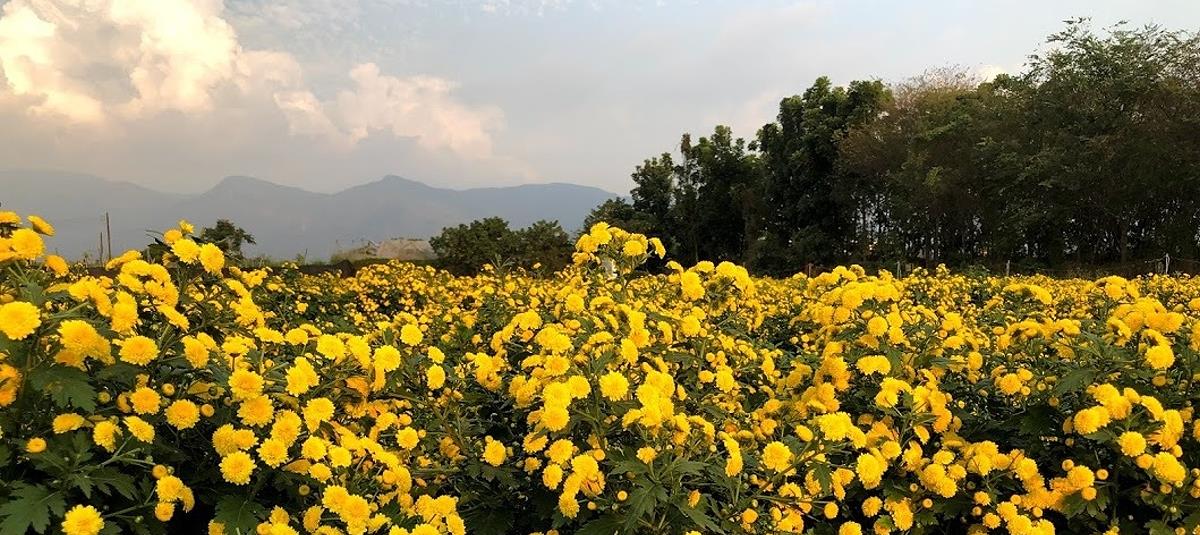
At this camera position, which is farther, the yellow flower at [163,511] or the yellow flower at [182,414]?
the yellow flower at [182,414]

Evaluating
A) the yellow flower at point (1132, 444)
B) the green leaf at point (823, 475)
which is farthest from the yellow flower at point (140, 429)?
the yellow flower at point (1132, 444)

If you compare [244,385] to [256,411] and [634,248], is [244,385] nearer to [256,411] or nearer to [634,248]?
[256,411]

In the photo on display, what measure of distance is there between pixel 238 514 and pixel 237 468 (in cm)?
11

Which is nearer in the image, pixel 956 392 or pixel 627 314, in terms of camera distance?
pixel 627 314

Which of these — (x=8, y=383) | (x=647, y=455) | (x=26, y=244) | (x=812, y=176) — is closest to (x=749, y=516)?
(x=647, y=455)

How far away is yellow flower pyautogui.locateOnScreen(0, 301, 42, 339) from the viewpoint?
4.54 ft

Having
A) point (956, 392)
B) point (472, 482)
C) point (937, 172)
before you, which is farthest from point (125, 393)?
point (937, 172)

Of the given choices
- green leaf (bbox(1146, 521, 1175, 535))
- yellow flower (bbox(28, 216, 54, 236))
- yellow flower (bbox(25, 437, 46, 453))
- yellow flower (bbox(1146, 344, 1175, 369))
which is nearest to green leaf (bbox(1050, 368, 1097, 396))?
yellow flower (bbox(1146, 344, 1175, 369))

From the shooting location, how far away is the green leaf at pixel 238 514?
1.50 m

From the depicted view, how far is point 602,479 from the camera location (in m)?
1.82

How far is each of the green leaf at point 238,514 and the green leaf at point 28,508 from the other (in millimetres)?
290

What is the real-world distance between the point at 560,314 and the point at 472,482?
968mm

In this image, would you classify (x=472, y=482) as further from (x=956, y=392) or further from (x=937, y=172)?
(x=937, y=172)

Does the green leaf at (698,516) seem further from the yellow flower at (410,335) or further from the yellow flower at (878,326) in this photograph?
the yellow flower at (878,326)
